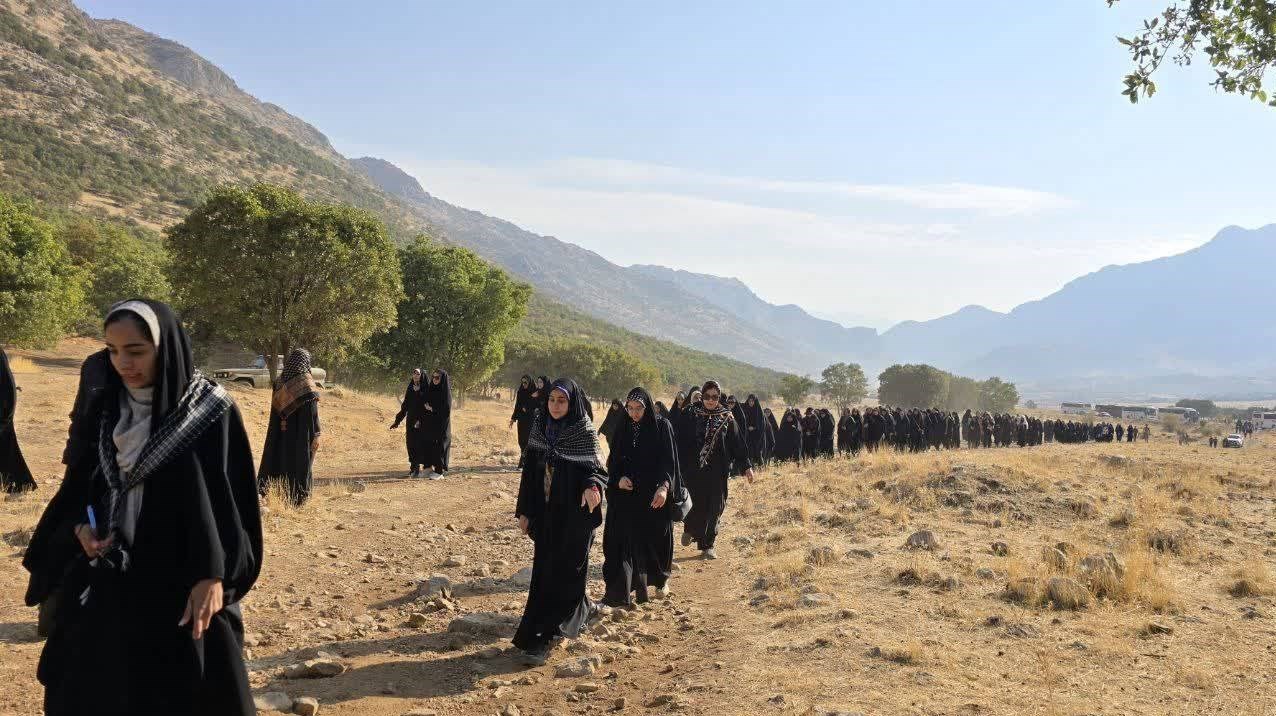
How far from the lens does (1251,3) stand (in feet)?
17.0

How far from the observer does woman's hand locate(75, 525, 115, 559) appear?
2.57 m

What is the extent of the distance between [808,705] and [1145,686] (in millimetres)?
2117

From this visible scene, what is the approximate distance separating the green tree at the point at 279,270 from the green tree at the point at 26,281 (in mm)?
5497

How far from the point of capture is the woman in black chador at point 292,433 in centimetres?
975

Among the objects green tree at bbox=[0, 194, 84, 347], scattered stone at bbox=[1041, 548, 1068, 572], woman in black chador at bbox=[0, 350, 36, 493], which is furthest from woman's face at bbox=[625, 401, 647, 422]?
green tree at bbox=[0, 194, 84, 347]

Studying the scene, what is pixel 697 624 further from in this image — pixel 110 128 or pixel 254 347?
pixel 110 128

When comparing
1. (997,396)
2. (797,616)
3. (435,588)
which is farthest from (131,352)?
(997,396)

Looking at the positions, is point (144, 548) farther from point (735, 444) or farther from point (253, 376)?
point (253, 376)

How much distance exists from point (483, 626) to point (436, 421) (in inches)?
341

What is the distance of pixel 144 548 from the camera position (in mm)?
2631

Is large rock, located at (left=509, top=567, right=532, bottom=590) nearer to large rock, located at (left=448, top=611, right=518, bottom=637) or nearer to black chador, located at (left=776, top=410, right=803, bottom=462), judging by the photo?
large rock, located at (left=448, top=611, right=518, bottom=637)

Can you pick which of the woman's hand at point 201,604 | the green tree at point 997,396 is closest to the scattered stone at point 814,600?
the woman's hand at point 201,604

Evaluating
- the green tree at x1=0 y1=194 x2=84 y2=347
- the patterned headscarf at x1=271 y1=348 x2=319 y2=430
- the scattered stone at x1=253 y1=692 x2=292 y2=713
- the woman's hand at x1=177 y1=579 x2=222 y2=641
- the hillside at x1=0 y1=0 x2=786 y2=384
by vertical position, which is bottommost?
the scattered stone at x1=253 y1=692 x2=292 y2=713

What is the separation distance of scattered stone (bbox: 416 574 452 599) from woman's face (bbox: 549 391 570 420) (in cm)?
204
